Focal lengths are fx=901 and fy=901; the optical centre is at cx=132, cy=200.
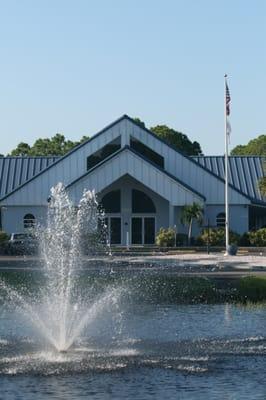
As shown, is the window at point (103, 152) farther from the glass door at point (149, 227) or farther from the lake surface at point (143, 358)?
the lake surface at point (143, 358)

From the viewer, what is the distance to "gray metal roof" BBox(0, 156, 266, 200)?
68875mm

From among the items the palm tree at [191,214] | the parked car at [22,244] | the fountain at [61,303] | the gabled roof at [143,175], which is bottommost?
the fountain at [61,303]

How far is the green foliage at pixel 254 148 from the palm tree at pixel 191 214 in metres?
69.9

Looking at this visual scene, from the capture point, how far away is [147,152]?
6556 cm

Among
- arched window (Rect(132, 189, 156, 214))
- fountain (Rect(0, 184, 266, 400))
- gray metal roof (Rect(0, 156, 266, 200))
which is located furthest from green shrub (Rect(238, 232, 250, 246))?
fountain (Rect(0, 184, 266, 400))

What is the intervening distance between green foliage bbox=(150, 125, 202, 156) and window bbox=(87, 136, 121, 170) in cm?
4111

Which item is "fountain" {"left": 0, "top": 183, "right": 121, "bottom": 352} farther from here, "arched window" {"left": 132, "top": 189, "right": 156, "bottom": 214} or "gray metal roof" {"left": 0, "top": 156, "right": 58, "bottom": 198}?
"gray metal roof" {"left": 0, "top": 156, "right": 58, "bottom": 198}

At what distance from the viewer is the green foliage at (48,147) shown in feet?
382

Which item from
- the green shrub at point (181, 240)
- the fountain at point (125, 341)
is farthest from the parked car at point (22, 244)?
the fountain at point (125, 341)

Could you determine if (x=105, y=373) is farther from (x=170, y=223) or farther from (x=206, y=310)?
(x=170, y=223)

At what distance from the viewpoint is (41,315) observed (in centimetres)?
2272

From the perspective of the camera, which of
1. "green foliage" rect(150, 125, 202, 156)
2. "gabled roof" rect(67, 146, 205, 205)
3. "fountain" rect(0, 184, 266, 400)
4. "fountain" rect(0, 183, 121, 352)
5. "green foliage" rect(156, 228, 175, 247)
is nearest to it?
"fountain" rect(0, 184, 266, 400)

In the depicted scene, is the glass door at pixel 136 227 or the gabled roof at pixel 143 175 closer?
the gabled roof at pixel 143 175

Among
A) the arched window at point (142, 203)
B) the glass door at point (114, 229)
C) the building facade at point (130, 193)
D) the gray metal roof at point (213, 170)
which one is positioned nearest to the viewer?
the building facade at point (130, 193)
